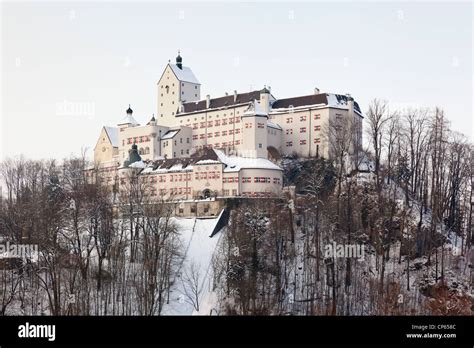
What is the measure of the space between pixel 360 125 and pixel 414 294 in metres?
31.2

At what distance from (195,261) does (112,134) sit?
35047 mm

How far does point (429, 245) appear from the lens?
5184cm

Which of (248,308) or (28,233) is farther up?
Answer: (28,233)

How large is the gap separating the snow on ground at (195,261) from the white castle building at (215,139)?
487 centimetres

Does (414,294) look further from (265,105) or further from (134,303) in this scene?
(265,105)

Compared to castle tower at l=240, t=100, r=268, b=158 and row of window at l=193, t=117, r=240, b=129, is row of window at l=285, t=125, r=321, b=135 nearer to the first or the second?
castle tower at l=240, t=100, r=268, b=158

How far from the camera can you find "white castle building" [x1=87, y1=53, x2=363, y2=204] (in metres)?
64.2

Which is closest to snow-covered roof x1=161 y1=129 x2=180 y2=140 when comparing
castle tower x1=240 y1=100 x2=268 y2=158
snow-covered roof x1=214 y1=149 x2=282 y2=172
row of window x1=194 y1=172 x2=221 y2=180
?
castle tower x1=240 y1=100 x2=268 y2=158

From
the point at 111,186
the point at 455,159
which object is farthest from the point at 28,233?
the point at 455,159

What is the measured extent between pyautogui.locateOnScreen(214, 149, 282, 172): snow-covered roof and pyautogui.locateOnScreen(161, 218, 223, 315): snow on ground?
20.7 feet

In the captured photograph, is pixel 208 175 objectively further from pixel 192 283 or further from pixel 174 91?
pixel 174 91

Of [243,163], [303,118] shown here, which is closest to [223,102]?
[303,118]

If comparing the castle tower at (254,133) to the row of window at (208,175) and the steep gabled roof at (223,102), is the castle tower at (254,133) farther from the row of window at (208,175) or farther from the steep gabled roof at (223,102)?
the row of window at (208,175)
